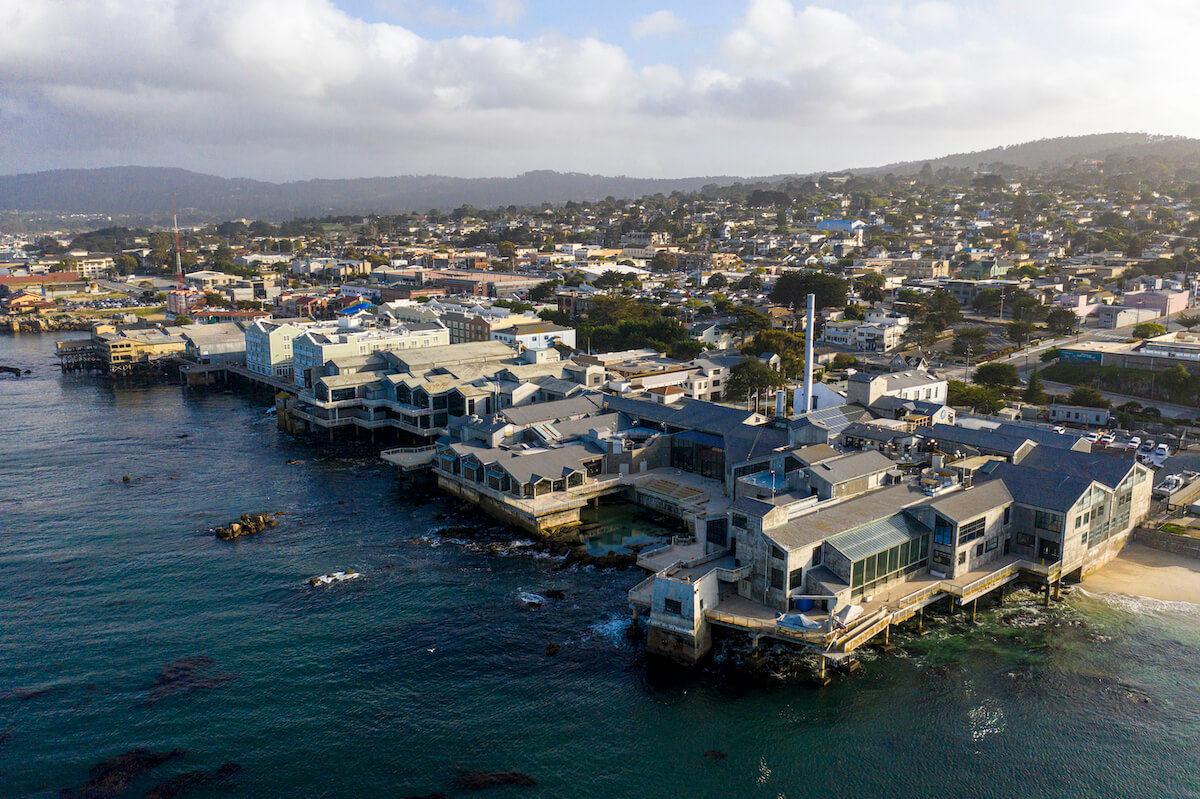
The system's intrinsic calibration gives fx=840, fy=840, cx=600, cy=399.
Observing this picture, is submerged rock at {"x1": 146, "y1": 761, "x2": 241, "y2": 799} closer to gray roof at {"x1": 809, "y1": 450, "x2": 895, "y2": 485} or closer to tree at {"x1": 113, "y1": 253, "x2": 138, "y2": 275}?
gray roof at {"x1": 809, "y1": 450, "x2": 895, "y2": 485}

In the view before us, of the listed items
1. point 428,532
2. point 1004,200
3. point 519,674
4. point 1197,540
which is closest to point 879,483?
point 1197,540

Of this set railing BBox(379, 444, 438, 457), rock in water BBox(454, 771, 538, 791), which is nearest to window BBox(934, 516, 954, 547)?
rock in water BBox(454, 771, 538, 791)

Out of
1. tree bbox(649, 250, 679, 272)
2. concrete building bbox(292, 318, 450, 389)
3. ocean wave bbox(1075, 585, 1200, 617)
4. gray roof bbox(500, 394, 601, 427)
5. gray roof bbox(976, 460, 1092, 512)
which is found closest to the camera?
ocean wave bbox(1075, 585, 1200, 617)

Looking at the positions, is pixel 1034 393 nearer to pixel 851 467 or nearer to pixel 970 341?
pixel 970 341

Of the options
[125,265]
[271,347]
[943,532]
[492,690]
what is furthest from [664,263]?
[492,690]

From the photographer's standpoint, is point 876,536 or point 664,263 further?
point 664,263

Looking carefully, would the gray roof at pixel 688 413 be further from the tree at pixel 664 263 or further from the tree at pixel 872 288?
the tree at pixel 664 263

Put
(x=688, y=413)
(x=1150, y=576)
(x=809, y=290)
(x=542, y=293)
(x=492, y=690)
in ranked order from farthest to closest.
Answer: (x=542, y=293)
(x=809, y=290)
(x=688, y=413)
(x=1150, y=576)
(x=492, y=690)

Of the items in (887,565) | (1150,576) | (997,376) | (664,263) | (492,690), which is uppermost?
(664,263)
